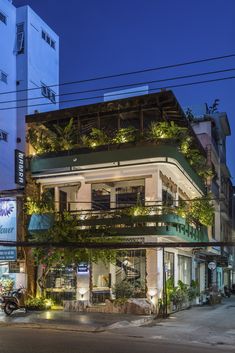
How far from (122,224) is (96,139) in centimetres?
464

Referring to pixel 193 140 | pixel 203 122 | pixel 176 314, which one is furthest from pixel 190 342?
pixel 203 122

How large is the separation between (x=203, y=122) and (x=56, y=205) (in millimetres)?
18339

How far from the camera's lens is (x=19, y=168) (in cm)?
2628

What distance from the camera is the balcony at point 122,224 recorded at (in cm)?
2330

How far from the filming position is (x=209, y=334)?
17.6 meters

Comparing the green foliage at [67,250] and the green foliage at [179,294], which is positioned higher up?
the green foliage at [67,250]

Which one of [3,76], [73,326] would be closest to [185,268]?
[73,326]

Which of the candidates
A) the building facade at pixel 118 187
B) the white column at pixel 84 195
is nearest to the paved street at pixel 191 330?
the building facade at pixel 118 187

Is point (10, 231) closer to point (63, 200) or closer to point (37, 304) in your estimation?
point (63, 200)

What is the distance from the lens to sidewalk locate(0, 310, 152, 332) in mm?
18731

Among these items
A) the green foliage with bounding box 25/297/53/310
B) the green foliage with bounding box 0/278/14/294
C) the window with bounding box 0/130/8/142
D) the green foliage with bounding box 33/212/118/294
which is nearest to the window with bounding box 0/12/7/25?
the window with bounding box 0/130/8/142

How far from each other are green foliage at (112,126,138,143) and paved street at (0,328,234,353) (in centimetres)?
1088

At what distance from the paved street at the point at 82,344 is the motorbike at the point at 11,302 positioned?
618 centimetres

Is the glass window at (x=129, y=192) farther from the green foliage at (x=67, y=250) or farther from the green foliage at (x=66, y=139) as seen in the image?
the green foliage at (x=66, y=139)
